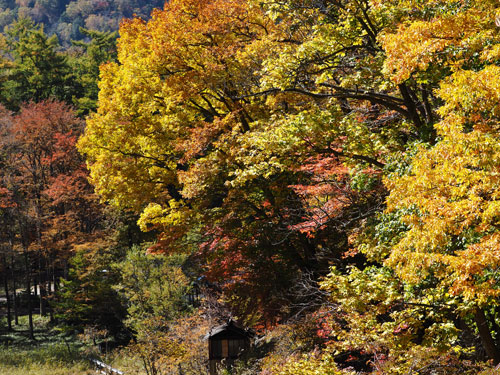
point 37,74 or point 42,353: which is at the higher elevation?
point 37,74

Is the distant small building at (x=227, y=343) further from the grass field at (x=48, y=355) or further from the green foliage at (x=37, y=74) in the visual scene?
the green foliage at (x=37, y=74)

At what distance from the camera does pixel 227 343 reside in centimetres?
1447

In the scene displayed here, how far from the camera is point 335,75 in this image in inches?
424

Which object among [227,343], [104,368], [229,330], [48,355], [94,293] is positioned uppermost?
[229,330]

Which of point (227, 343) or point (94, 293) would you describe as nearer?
point (227, 343)

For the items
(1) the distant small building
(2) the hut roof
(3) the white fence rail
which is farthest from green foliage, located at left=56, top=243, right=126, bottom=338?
(2) the hut roof

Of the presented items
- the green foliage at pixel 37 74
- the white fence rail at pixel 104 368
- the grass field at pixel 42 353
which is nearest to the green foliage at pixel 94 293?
the grass field at pixel 42 353

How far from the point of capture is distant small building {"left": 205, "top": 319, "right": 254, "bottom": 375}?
568 inches

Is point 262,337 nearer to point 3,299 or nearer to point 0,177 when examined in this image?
point 0,177

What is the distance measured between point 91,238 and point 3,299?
1143 centimetres

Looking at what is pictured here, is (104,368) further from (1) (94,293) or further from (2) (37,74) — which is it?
(2) (37,74)

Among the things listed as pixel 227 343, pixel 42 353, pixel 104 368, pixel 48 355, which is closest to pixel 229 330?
pixel 227 343

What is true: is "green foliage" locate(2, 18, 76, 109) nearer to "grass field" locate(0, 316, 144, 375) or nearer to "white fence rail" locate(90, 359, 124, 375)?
"grass field" locate(0, 316, 144, 375)

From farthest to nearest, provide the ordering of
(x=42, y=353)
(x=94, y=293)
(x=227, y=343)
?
(x=94, y=293)
(x=42, y=353)
(x=227, y=343)
